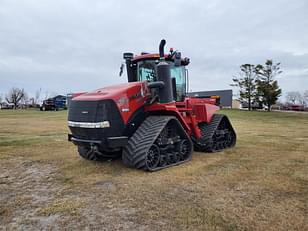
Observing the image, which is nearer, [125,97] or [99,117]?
[99,117]

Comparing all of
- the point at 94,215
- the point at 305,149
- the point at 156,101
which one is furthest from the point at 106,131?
the point at 305,149

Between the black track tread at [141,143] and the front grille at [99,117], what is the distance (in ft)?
1.08

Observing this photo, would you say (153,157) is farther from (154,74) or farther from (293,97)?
(293,97)

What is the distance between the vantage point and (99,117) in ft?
16.8

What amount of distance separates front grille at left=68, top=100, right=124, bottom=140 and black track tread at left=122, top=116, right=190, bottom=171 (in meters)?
0.33

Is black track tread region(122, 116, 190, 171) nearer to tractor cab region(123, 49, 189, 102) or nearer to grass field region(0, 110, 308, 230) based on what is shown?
grass field region(0, 110, 308, 230)

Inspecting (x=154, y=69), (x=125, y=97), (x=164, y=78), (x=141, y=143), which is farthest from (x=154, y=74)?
(x=141, y=143)

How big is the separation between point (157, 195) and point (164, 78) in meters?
2.64

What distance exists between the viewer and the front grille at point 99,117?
16.8 feet

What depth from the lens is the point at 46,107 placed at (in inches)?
1768

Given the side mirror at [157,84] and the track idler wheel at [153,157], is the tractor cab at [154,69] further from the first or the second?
the track idler wheel at [153,157]

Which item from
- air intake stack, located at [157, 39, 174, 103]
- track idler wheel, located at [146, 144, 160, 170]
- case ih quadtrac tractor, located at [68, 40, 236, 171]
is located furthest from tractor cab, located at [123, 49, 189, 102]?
track idler wheel, located at [146, 144, 160, 170]

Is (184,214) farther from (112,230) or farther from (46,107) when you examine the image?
(46,107)

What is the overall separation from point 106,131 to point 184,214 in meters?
2.35
